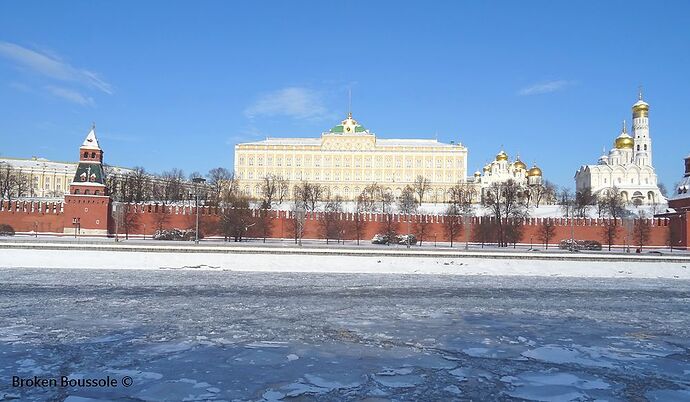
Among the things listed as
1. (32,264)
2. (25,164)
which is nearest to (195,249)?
(32,264)

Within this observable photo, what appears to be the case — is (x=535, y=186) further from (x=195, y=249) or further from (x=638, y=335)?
(x=638, y=335)

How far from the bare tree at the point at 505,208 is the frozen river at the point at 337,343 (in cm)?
3222

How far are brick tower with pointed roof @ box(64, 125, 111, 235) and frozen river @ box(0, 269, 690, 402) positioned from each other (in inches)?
1145

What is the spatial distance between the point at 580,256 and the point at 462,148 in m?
68.0

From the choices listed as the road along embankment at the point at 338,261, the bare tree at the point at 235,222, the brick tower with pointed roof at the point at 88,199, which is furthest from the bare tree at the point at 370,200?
the road along embankment at the point at 338,261

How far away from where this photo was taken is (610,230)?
47.9 meters

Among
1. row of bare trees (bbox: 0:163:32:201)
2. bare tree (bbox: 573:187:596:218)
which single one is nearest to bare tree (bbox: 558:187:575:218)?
bare tree (bbox: 573:187:596:218)

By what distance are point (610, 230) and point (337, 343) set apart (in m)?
44.7

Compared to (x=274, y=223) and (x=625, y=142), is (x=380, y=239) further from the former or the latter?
(x=625, y=142)

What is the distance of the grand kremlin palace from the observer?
94.8 m

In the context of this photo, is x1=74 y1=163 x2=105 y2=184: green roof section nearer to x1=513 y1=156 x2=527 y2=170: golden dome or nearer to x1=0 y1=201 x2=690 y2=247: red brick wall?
x1=0 y1=201 x2=690 y2=247: red brick wall

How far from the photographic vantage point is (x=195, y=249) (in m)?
27.2

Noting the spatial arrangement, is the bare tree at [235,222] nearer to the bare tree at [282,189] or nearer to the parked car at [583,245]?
the parked car at [583,245]


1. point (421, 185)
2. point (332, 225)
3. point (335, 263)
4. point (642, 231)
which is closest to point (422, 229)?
point (332, 225)
